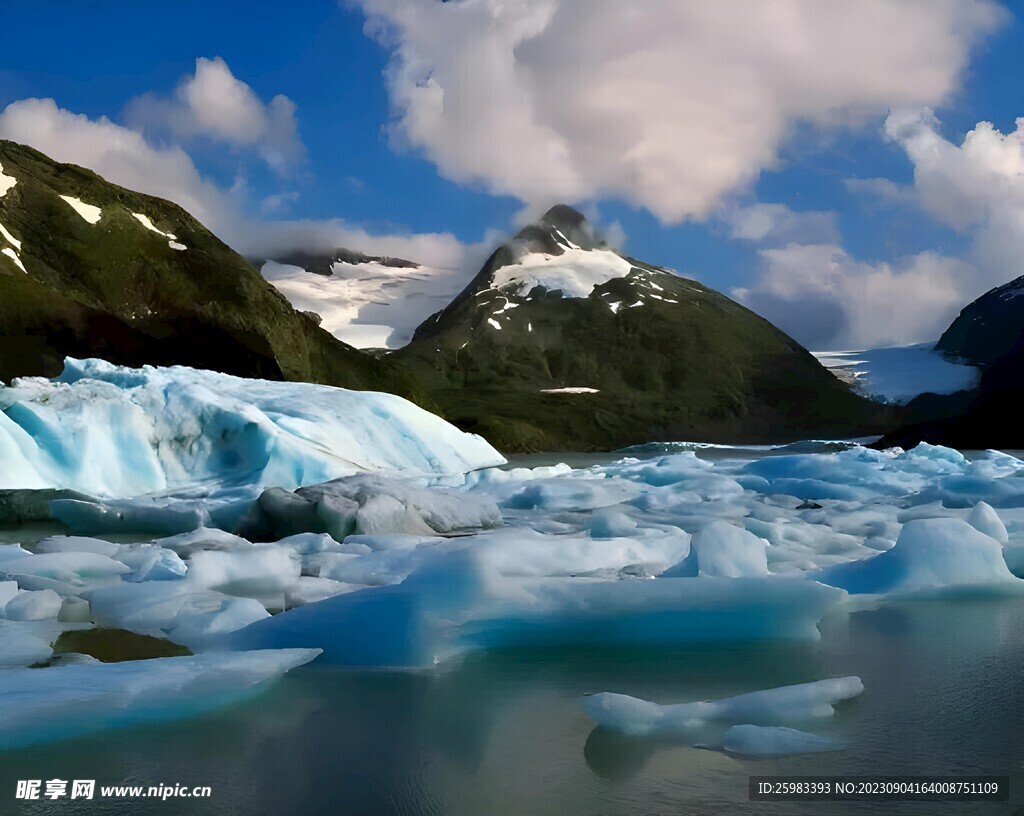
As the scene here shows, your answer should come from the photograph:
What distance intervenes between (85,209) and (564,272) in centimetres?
9142

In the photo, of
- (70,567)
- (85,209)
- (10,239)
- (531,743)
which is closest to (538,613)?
(531,743)

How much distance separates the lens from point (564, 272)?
15525 centimetres

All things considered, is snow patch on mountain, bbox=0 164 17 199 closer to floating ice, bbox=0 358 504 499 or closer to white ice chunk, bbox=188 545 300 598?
floating ice, bbox=0 358 504 499

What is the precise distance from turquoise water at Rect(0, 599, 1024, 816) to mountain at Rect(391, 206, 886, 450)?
93.0m

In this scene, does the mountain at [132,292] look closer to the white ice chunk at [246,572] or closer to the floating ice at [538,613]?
the white ice chunk at [246,572]

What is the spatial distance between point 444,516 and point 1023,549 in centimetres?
681

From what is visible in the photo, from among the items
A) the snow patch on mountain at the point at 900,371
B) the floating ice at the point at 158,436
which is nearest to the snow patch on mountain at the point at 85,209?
the floating ice at the point at 158,436

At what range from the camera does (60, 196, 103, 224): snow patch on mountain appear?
75.0 metres

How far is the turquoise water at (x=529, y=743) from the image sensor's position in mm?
3348

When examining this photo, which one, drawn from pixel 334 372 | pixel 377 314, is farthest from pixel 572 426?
pixel 377 314

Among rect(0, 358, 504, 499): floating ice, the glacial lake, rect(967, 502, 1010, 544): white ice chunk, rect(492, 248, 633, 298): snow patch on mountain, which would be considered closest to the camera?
the glacial lake

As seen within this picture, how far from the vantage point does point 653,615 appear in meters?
5.45

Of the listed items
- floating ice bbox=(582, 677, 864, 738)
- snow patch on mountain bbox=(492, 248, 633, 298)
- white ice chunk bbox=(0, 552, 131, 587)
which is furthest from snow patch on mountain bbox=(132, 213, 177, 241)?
floating ice bbox=(582, 677, 864, 738)

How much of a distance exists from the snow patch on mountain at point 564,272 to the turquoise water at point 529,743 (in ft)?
485
